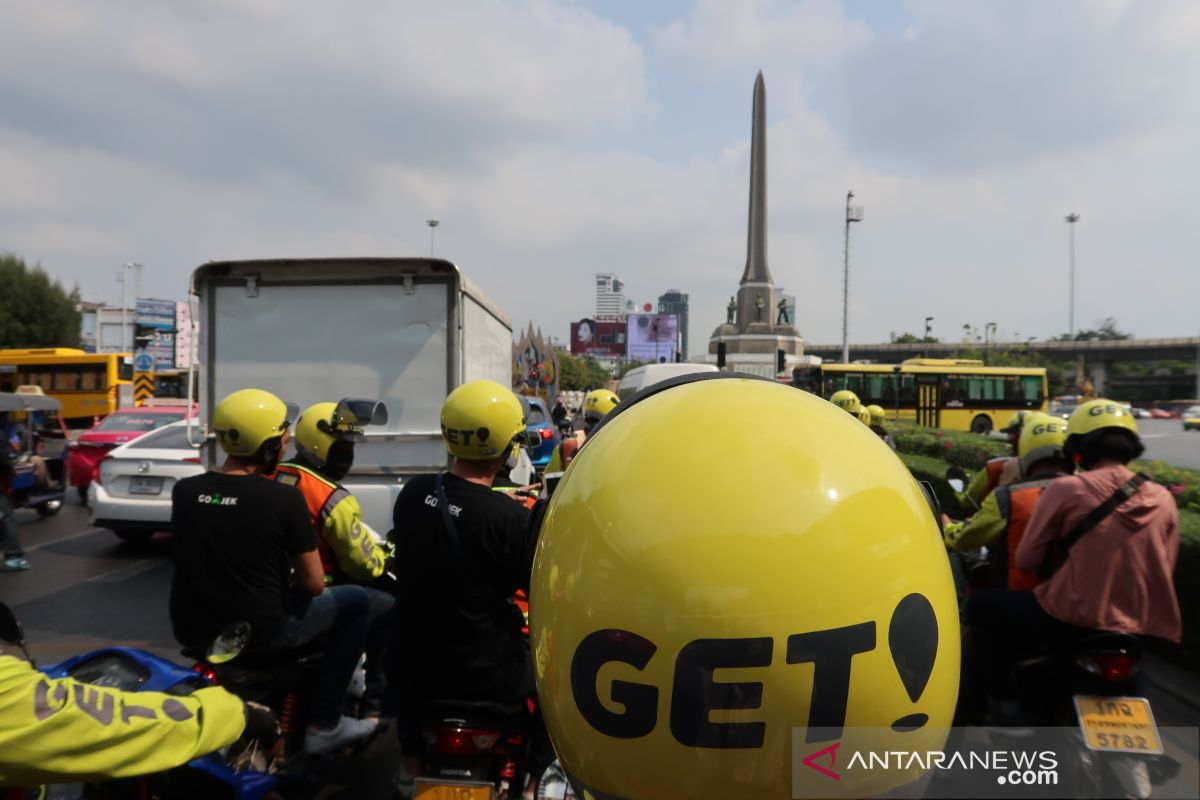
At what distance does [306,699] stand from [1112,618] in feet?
10.7

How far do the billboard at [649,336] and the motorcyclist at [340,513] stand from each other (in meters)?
80.2

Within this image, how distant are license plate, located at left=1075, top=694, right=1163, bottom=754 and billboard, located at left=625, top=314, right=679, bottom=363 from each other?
8104 cm

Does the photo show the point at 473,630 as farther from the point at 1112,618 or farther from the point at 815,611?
the point at 1112,618

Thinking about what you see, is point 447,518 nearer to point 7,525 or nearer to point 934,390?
point 7,525

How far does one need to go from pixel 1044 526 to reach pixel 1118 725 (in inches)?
28.5

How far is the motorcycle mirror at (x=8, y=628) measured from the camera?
74.4 inches

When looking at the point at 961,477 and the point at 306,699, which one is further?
the point at 961,477

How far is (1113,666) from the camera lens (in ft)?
9.04

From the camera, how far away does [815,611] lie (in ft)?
3.14

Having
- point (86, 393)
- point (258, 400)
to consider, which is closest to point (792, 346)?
point (86, 393)

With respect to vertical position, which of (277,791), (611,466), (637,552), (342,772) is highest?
(611,466)

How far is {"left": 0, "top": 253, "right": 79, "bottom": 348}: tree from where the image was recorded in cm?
3856

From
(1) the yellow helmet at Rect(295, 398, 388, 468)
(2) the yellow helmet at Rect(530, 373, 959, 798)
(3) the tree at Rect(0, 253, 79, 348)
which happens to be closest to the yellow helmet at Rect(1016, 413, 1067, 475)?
(2) the yellow helmet at Rect(530, 373, 959, 798)

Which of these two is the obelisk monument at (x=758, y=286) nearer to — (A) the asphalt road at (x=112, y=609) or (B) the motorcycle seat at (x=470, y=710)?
(A) the asphalt road at (x=112, y=609)
